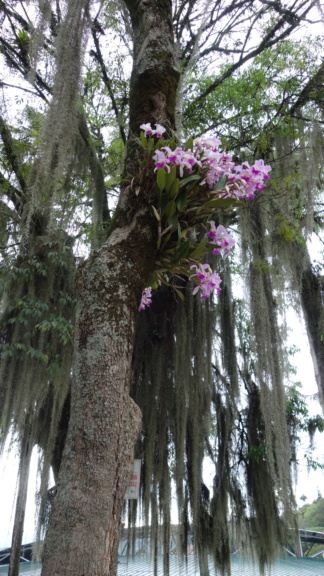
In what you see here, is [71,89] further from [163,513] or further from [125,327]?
[163,513]

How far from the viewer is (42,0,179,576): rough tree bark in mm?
735

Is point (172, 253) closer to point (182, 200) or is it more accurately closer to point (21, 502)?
point (182, 200)

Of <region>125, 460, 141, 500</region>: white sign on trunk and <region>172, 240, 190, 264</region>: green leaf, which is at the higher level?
<region>172, 240, 190, 264</region>: green leaf

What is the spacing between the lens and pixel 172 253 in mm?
1231

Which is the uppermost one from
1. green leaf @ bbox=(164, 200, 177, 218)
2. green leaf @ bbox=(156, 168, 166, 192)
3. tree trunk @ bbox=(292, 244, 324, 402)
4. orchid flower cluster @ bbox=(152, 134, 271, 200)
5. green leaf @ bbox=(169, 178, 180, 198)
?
tree trunk @ bbox=(292, 244, 324, 402)

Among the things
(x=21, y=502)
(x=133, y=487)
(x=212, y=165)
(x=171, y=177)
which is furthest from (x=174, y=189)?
(x=21, y=502)

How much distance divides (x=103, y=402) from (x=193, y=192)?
622 mm

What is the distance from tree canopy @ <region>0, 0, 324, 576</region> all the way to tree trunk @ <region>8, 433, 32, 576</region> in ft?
0.04

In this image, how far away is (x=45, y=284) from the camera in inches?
111

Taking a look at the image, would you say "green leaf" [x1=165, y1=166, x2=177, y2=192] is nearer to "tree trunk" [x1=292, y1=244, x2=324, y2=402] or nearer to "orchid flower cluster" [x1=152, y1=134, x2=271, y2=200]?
"orchid flower cluster" [x1=152, y1=134, x2=271, y2=200]

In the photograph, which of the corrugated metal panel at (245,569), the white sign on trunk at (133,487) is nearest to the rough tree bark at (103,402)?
the white sign on trunk at (133,487)

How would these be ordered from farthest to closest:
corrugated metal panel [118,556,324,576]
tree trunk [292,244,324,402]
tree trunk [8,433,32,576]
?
corrugated metal panel [118,556,324,576] → tree trunk [292,244,324,402] → tree trunk [8,433,32,576]

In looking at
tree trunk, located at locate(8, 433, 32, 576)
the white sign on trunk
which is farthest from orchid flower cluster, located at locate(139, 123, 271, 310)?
tree trunk, located at locate(8, 433, 32, 576)

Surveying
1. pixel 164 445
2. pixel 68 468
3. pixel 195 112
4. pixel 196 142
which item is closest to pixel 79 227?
pixel 195 112
